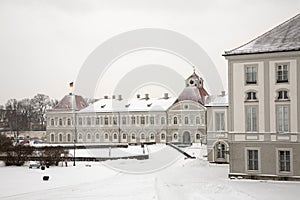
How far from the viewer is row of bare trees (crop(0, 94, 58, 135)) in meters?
100

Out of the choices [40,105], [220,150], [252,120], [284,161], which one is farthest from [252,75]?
[40,105]

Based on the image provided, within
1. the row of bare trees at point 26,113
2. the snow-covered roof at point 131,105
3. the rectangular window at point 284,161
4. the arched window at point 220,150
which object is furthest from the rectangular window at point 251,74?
the row of bare trees at point 26,113

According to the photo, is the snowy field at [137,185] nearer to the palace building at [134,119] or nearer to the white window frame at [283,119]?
the white window frame at [283,119]

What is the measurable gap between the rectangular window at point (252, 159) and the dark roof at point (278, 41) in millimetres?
6276

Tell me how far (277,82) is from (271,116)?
212 cm

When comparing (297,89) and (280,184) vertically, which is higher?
(297,89)

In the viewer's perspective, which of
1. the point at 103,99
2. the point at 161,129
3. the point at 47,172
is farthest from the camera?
the point at 103,99

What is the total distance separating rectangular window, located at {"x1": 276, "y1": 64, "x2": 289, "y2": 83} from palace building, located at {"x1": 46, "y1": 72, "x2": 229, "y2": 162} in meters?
39.2

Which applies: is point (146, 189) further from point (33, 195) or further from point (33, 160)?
point (33, 160)

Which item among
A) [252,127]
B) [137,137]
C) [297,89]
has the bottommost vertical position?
[137,137]

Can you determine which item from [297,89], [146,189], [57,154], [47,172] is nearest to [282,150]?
[297,89]

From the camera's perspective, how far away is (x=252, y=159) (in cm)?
2720

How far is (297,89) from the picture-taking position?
85.4ft

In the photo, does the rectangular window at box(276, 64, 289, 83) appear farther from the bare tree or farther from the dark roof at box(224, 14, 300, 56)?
the bare tree
